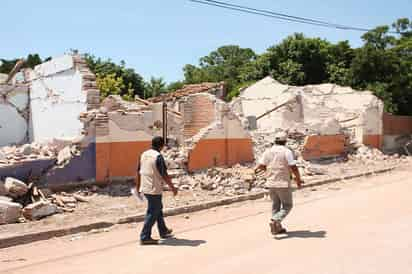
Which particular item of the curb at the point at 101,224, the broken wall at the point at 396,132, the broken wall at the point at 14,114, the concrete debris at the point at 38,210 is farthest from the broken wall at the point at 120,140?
the broken wall at the point at 396,132

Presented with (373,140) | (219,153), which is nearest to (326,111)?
(373,140)

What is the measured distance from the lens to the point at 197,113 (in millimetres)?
16719

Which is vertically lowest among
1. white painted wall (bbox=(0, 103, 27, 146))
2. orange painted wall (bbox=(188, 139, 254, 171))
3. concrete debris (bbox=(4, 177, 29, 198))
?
concrete debris (bbox=(4, 177, 29, 198))

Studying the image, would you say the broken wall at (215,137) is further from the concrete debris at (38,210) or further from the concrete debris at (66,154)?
the concrete debris at (38,210)

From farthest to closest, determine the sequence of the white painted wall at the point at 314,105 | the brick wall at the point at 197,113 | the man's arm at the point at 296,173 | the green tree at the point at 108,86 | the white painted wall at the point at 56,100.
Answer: the green tree at the point at 108,86 → the white painted wall at the point at 314,105 → the brick wall at the point at 197,113 → the white painted wall at the point at 56,100 → the man's arm at the point at 296,173

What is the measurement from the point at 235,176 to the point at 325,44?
2123 cm

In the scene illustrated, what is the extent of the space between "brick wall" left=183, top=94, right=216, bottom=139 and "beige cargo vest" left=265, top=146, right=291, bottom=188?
884cm

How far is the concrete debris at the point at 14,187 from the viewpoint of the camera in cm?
902

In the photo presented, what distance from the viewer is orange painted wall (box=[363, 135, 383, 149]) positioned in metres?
23.5

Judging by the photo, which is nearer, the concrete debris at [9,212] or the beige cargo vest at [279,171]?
the beige cargo vest at [279,171]

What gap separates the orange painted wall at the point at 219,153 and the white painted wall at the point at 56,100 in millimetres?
3761

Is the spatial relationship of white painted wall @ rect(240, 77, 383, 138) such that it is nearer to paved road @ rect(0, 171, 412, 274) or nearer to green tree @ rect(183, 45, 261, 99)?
green tree @ rect(183, 45, 261, 99)

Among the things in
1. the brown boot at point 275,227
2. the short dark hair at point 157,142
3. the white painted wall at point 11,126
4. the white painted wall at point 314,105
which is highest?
the white painted wall at point 314,105

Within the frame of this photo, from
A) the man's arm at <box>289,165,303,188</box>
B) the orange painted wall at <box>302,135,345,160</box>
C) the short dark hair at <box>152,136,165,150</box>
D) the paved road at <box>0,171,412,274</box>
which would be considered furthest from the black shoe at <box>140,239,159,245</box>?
the orange painted wall at <box>302,135,345,160</box>
